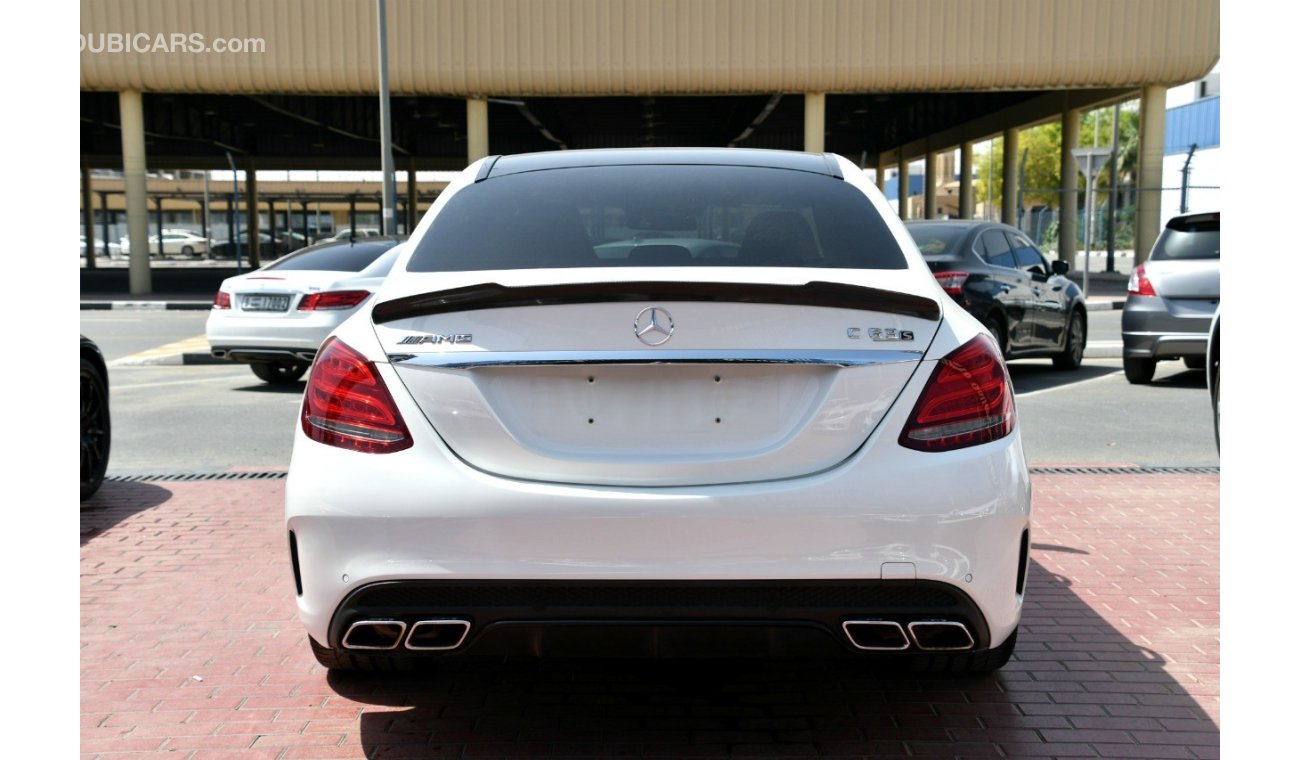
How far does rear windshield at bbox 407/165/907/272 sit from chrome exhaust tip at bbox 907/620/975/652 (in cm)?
97

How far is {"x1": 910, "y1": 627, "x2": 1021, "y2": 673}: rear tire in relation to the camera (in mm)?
3146

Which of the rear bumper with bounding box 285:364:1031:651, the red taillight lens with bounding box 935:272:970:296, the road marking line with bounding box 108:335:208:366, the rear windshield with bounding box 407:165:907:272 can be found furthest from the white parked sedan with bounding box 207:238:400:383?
the rear bumper with bounding box 285:364:1031:651

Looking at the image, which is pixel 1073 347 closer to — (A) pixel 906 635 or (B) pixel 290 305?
(B) pixel 290 305

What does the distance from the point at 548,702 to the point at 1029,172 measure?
276 ft

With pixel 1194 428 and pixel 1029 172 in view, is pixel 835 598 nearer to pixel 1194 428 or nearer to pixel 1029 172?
pixel 1194 428

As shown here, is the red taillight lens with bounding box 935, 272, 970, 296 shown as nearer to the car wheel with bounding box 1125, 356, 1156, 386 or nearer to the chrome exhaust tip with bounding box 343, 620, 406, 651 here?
the car wheel with bounding box 1125, 356, 1156, 386

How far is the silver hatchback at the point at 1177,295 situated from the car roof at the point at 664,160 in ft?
25.0

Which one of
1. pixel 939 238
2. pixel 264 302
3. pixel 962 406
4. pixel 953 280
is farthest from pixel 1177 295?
pixel 962 406

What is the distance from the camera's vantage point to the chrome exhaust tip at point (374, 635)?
2.98 meters

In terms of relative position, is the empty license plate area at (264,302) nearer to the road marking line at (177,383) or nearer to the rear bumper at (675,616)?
the road marking line at (177,383)

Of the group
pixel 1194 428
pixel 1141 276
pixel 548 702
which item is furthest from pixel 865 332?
pixel 1141 276

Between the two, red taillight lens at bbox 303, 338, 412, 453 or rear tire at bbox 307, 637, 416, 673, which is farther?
rear tire at bbox 307, 637, 416, 673

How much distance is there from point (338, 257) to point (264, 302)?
2.62 ft
